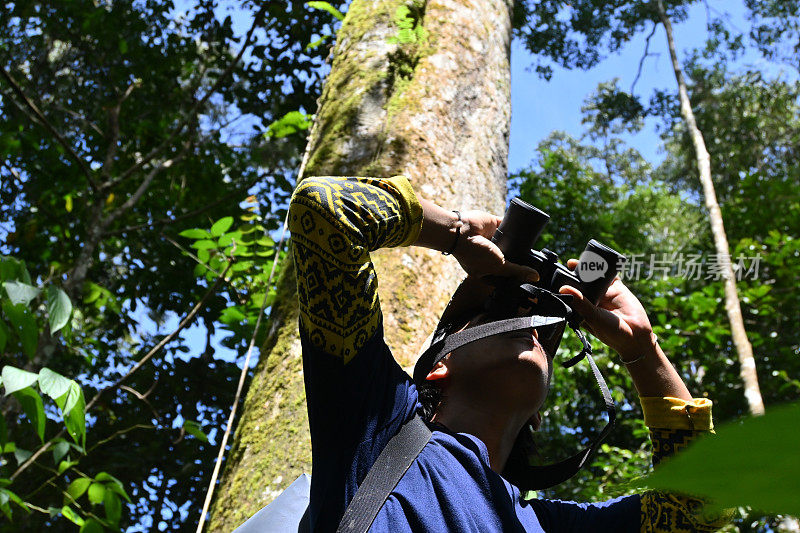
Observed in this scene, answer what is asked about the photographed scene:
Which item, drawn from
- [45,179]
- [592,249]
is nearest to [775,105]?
[45,179]

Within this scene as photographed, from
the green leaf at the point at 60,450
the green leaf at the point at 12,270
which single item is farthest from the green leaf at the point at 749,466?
the green leaf at the point at 60,450

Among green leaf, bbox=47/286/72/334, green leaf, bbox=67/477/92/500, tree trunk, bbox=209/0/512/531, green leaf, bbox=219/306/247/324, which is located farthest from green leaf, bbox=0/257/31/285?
green leaf, bbox=219/306/247/324

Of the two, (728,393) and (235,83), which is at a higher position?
(235,83)

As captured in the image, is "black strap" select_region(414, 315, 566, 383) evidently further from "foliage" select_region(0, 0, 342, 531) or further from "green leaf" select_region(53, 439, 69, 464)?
"foliage" select_region(0, 0, 342, 531)

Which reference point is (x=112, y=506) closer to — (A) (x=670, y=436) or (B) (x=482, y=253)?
(B) (x=482, y=253)

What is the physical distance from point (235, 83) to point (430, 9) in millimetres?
4703

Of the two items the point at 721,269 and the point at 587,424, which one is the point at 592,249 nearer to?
the point at 721,269

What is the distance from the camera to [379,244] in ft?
4.66

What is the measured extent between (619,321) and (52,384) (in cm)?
127

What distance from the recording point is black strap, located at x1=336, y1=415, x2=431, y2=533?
1.16m

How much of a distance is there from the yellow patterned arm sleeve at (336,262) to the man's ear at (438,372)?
0.27 metres

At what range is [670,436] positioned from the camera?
5.28 feet

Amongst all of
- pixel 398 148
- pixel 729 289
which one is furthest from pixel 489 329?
pixel 729 289

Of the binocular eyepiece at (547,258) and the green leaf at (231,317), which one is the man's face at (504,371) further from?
the green leaf at (231,317)
